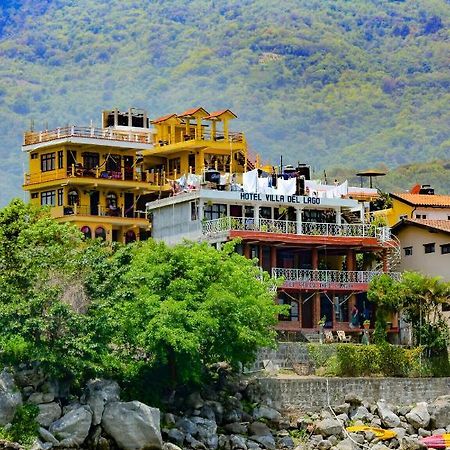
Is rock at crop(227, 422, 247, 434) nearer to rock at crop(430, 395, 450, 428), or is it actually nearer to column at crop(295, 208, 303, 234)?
rock at crop(430, 395, 450, 428)

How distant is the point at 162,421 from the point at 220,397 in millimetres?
4918

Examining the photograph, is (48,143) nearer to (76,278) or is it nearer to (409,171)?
(76,278)

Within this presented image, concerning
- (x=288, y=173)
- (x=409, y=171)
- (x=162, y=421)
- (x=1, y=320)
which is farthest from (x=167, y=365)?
(x=409, y=171)

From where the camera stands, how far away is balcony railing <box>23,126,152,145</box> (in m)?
99.8

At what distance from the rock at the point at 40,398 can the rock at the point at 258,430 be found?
10.1 m

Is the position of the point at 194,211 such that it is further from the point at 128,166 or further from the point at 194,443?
the point at 194,443

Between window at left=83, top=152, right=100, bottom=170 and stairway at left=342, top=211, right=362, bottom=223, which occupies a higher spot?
window at left=83, top=152, right=100, bottom=170

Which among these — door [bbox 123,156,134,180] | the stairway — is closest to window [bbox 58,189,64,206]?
door [bbox 123,156,134,180]

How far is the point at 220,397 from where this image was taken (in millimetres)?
80375

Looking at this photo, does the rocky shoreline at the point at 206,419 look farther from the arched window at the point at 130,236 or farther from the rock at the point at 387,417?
the arched window at the point at 130,236

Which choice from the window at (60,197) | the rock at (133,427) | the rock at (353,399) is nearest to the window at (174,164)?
the window at (60,197)

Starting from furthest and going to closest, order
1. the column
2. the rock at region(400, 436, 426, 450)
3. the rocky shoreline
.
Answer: the column < the rock at region(400, 436, 426, 450) < the rocky shoreline

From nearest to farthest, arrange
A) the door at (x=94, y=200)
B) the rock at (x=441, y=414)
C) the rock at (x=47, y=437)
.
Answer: the rock at (x=47, y=437) < the rock at (x=441, y=414) < the door at (x=94, y=200)

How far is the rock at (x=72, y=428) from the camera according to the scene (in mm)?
72500
